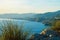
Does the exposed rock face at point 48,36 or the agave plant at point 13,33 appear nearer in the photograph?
the agave plant at point 13,33

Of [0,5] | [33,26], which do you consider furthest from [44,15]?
[0,5]

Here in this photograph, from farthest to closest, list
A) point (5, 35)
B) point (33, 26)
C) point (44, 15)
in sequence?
point (44, 15) → point (33, 26) → point (5, 35)

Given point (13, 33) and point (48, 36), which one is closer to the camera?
point (13, 33)

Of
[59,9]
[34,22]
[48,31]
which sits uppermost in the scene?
[59,9]

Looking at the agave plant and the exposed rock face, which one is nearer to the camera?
the agave plant

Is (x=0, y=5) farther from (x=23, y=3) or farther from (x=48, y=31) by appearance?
(x=48, y=31)

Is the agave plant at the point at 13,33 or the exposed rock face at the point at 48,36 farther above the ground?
the agave plant at the point at 13,33

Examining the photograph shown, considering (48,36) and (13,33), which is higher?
(13,33)

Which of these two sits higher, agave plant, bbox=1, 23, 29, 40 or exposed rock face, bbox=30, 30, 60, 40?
agave plant, bbox=1, 23, 29, 40
